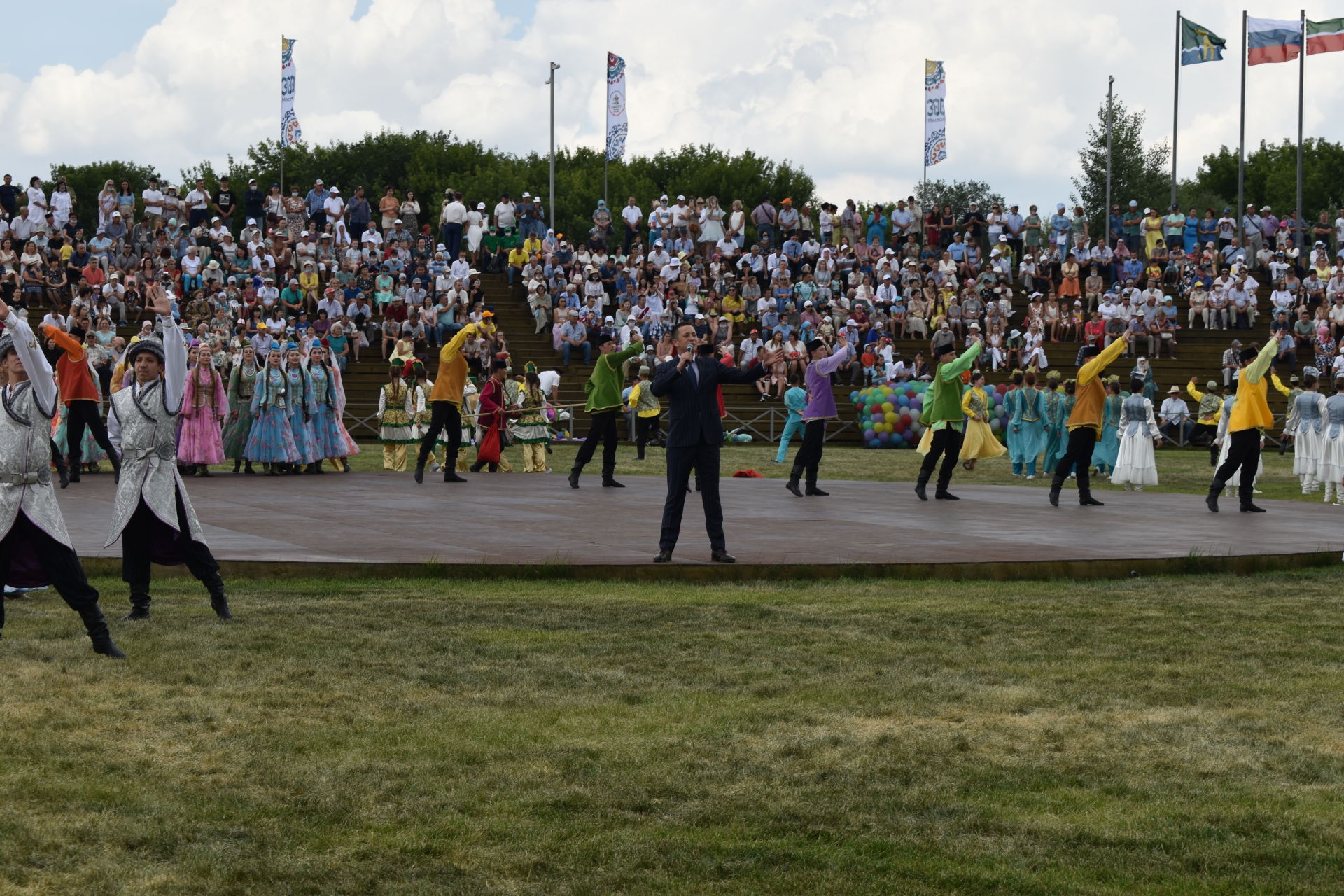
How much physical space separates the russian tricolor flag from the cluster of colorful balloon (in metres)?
17.6

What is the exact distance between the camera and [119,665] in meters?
7.75

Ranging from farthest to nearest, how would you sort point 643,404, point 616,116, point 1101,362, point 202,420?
1. point 616,116
2. point 643,404
3. point 202,420
4. point 1101,362

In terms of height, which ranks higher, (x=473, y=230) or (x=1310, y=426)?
(x=473, y=230)

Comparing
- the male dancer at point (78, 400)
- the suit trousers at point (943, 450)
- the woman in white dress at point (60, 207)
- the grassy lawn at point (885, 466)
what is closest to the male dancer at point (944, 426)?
the suit trousers at point (943, 450)

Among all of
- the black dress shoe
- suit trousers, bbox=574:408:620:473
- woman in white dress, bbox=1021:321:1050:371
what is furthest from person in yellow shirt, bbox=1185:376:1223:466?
the black dress shoe

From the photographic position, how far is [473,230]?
121 ft

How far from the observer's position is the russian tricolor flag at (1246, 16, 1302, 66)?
4162cm

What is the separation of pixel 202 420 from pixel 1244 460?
12523mm

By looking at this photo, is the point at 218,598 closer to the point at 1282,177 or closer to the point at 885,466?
the point at 885,466

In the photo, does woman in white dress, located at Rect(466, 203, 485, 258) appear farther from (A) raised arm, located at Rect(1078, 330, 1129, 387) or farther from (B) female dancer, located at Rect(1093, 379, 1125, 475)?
(A) raised arm, located at Rect(1078, 330, 1129, 387)

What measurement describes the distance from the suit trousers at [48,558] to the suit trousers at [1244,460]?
1218cm

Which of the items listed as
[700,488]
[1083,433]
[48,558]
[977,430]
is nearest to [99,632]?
[48,558]

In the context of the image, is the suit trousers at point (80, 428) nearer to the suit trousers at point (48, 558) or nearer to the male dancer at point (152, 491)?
the male dancer at point (152, 491)

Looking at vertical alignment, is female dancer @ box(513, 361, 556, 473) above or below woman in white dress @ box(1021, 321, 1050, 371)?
below
